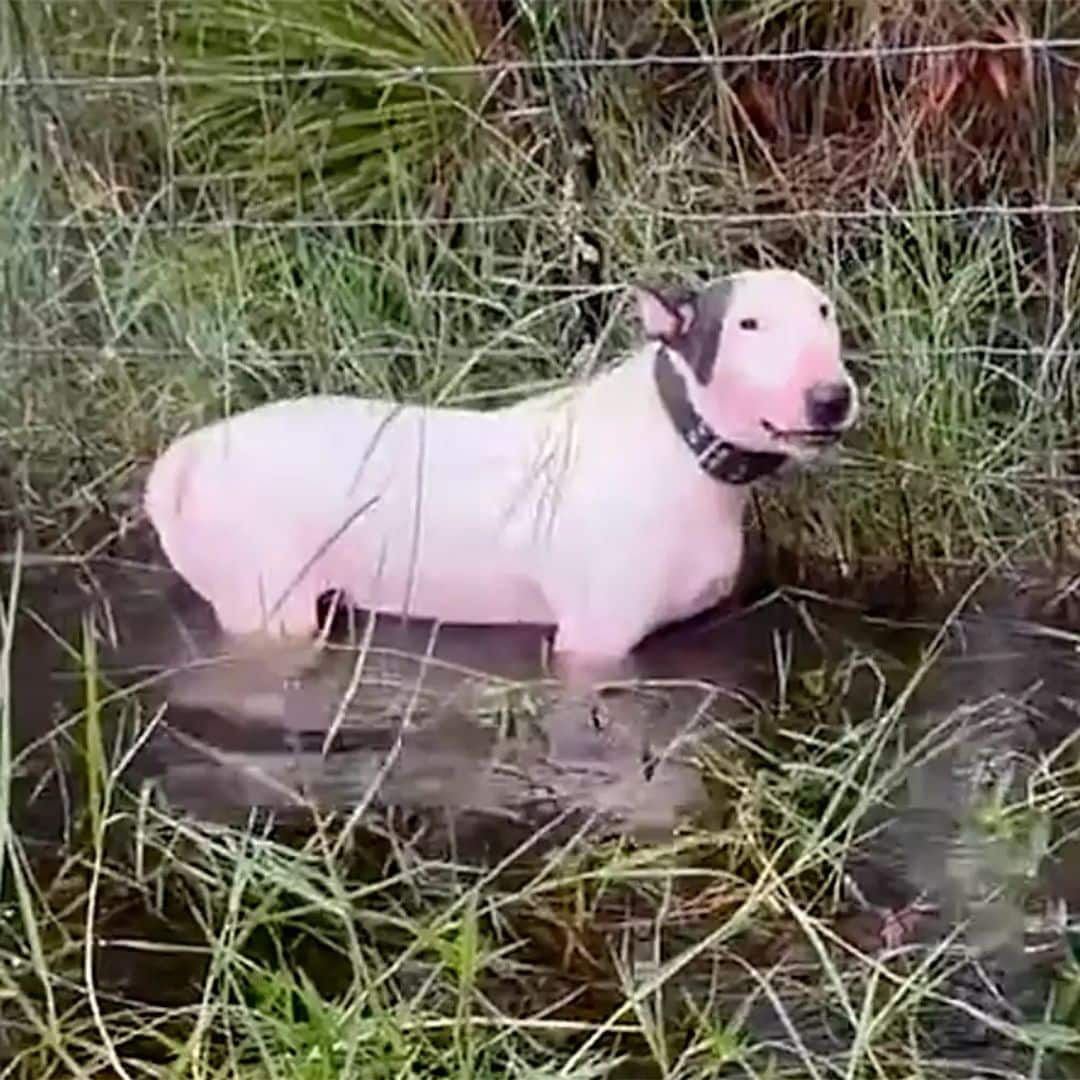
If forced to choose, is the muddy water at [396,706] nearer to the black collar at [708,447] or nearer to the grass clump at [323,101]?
the black collar at [708,447]

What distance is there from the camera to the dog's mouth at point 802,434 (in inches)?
33.0

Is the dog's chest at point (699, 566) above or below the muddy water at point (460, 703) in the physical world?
above

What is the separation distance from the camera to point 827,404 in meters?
0.84

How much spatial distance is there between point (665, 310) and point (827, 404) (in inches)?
2.8

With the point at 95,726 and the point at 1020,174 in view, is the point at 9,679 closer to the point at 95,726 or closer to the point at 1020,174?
the point at 95,726

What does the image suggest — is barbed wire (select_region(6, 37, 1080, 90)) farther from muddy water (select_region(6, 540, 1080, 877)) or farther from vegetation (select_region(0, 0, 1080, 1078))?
muddy water (select_region(6, 540, 1080, 877))

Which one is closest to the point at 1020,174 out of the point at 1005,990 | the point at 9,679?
the point at 1005,990

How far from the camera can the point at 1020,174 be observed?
873 millimetres

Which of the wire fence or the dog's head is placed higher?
the wire fence

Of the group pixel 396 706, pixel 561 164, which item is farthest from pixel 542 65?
pixel 396 706

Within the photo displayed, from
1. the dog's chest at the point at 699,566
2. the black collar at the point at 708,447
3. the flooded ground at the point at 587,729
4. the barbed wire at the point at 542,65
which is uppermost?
the barbed wire at the point at 542,65

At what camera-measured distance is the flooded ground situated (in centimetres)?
79

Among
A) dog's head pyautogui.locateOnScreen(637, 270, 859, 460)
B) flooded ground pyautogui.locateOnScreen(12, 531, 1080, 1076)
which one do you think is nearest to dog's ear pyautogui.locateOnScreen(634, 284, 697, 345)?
dog's head pyautogui.locateOnScreen(637, 270, 859, 460)

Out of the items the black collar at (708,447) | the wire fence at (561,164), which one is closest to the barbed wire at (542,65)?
the wire fence at (561,164)
